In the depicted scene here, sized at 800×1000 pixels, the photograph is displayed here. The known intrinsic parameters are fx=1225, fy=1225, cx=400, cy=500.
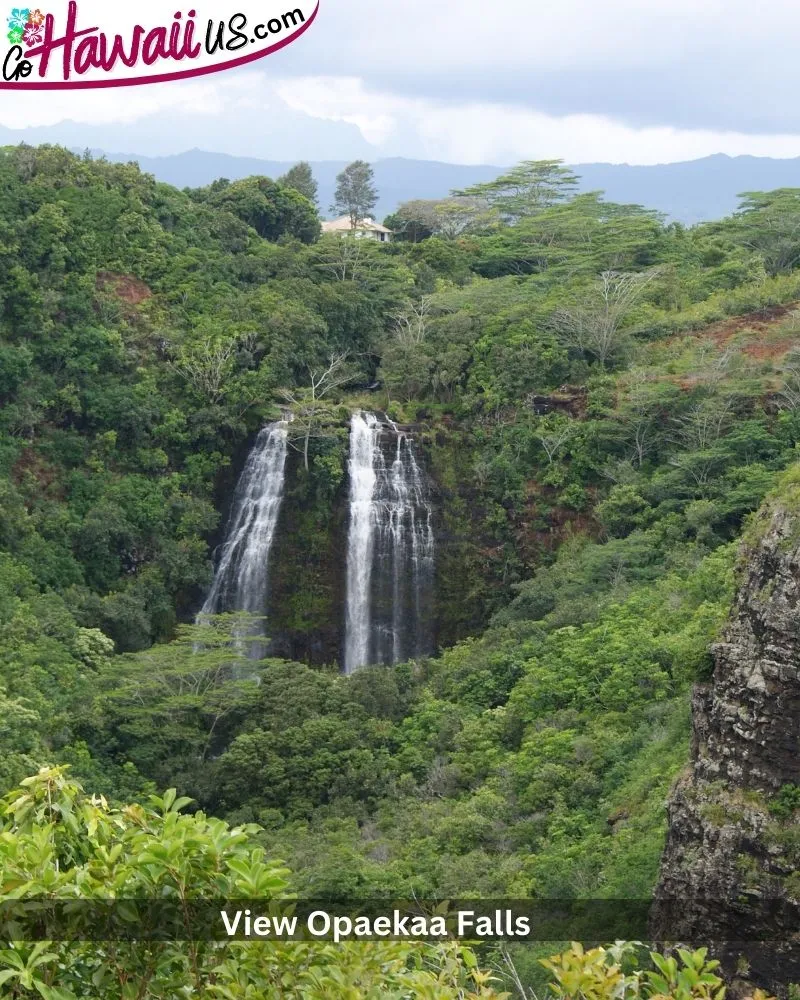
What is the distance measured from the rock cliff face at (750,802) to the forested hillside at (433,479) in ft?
2.64

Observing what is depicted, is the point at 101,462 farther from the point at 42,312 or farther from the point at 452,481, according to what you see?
the point at 452,481

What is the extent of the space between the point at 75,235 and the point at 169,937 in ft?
76.5

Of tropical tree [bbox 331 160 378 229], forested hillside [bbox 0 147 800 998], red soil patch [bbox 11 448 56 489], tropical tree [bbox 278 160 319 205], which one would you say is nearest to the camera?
forested hillside [bbox 0 147 800 998]

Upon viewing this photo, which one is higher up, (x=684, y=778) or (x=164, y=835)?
(x=164, y=835)

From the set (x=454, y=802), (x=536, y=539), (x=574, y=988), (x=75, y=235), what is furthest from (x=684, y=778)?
(x=75, y=235)

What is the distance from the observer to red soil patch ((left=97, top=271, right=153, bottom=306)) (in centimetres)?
2536

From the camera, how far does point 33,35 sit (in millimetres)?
14383

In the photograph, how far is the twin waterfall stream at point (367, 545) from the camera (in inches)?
888

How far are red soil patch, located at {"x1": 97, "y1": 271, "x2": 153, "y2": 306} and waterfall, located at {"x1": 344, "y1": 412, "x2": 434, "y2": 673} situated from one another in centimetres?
562

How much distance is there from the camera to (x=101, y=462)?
23.0 m

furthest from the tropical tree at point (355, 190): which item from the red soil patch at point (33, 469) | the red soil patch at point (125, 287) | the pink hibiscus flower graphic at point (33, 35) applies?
the pink hibiscus flower graphic at point (33, 35)

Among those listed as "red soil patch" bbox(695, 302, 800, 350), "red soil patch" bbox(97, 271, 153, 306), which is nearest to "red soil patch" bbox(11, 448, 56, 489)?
"red soil patch" bbox(97, 271, 153, 306)

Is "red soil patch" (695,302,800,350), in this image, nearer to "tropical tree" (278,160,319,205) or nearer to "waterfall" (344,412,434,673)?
"waterfall" (344,412,434,673)

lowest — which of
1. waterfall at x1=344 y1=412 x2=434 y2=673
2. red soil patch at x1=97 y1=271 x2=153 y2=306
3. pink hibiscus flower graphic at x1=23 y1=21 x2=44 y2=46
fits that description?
waterfall at x1=344 y1=412 x2=434 y2=673
